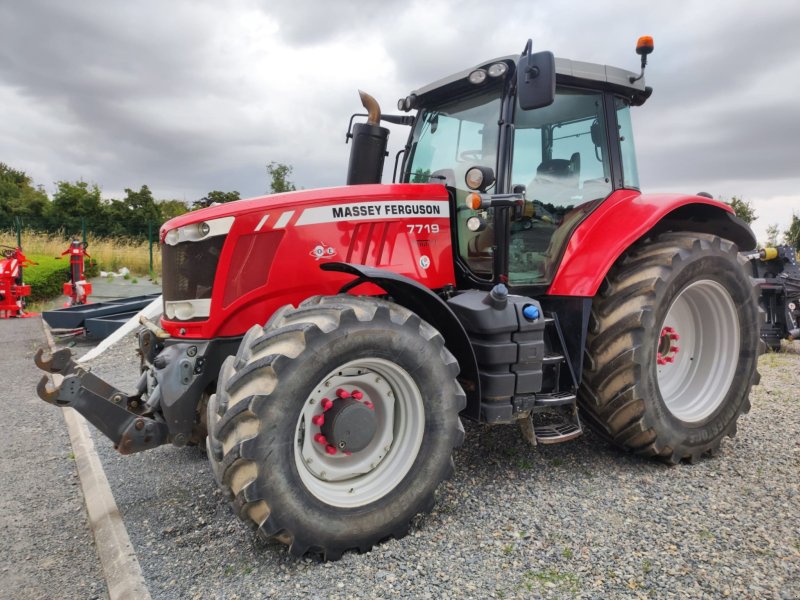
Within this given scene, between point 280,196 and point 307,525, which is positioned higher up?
point 280,196

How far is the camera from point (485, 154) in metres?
3.48

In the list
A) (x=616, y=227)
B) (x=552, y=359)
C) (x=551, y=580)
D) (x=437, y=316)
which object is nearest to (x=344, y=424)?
(x=437, y=316)

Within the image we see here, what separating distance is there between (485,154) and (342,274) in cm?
119

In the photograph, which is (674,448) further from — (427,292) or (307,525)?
(307,525)

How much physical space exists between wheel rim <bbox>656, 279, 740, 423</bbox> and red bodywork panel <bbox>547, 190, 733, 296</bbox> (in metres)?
0.62

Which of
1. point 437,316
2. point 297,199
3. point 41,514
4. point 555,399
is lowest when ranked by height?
point 41,514

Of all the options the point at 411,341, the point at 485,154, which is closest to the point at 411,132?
the point at 485,154

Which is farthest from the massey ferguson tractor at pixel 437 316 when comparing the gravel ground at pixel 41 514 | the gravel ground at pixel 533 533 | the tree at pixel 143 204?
the tree at pixel 143 204

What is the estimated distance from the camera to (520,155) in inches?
136

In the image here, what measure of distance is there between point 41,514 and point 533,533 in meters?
2.74

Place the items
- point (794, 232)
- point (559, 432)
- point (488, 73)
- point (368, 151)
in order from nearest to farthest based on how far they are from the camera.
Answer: point (559, 432) → point (488, 73) → point (368, 151) → point (794, 232)

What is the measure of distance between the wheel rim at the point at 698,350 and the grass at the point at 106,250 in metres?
17.8

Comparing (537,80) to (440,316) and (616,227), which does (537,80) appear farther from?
(440,316)

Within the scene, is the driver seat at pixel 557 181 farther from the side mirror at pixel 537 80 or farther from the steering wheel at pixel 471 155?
the side mirror at pixel 537 80
